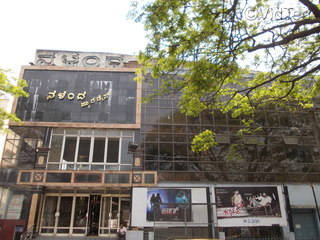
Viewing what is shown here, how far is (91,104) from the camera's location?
22.3 meters

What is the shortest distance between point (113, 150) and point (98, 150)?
1152 millimetres

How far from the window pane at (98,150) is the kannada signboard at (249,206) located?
911 centimetres

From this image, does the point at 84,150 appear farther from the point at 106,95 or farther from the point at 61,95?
the point at 61,95

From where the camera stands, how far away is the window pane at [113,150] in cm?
2109

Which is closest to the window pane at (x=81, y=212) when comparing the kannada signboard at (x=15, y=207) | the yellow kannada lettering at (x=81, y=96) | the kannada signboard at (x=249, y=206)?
the kannada signboard at (x=15, y=207)

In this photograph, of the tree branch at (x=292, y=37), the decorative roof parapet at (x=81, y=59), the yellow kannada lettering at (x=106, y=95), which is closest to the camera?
the tree branch at (x=292, y=37)

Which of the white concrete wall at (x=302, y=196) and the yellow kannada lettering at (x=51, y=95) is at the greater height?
the yellow kannada lettering at (x=51, y=95)

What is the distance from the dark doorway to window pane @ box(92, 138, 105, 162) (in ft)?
9.24

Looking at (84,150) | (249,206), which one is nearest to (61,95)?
(84,150)

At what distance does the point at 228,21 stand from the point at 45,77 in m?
18.3

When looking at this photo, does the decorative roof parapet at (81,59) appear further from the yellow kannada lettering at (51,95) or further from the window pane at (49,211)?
the window pane at (49,211)

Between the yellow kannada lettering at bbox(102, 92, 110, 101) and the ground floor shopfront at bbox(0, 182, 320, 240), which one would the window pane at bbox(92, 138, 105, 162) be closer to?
the ground floor shopfront at bbox(0, 182, 320, 240)

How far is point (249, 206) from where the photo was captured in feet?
54.5

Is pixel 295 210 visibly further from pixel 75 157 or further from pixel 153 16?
pixel 153 16
